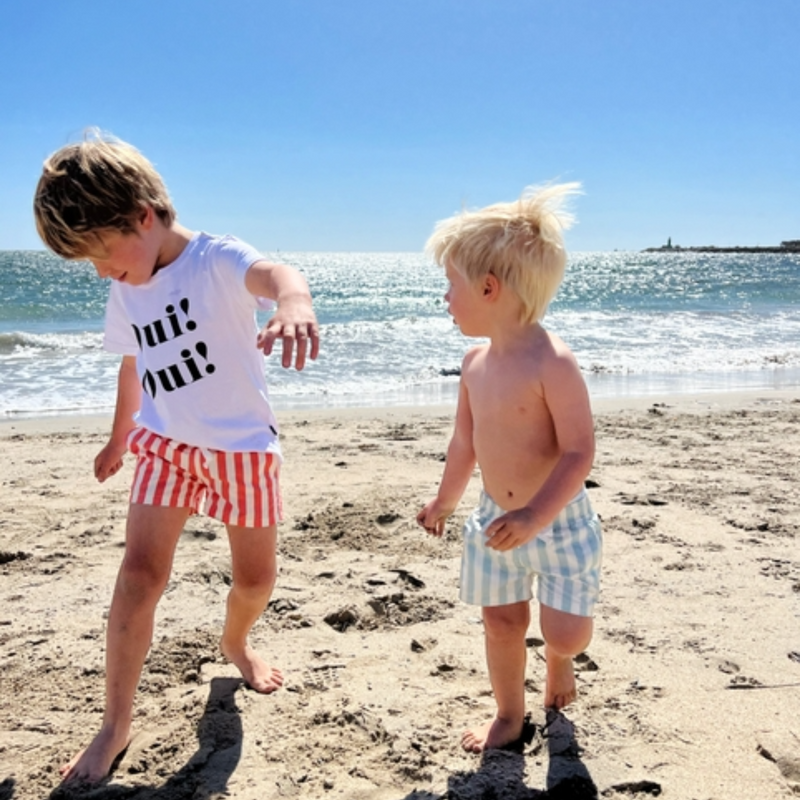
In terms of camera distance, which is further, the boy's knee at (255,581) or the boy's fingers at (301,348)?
the boy's knee at (255,581)

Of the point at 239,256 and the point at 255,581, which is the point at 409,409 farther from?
the point at 239,256

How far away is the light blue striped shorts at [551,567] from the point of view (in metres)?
2.09

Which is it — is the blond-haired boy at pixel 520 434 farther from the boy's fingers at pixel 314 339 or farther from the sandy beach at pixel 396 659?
the boy's fingers at pixel 314 339

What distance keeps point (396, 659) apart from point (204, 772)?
29.2 inches

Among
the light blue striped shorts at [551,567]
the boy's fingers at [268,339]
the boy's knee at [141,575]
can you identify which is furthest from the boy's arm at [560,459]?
the boy's knee at [141,575]

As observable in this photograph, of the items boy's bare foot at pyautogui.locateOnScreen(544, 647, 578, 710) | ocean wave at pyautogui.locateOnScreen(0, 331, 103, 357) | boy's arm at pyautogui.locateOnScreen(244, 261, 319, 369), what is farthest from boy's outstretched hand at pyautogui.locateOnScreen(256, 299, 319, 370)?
ocean wave at pyautogui.locateOnScreen(0, 331, 103, 357)

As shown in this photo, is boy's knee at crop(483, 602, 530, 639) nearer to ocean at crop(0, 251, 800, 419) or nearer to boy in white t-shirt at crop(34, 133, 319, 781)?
boy in white t-shirt at crop(34, 133, 319, 781)

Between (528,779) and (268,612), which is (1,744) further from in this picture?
(528,779)

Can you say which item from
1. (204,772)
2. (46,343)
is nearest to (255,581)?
(204,772)

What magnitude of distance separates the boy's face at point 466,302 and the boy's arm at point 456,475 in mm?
→ 192

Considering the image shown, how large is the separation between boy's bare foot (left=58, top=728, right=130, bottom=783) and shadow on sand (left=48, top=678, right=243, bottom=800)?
28 millimetres

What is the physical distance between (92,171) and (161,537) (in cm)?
95

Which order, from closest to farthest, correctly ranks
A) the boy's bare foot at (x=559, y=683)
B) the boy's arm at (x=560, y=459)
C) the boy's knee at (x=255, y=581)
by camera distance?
the boy's arm at (x=560, y=459) < the boy's bare foot at (x=559, y=683) < the boy's knee at (x=255, y=581)

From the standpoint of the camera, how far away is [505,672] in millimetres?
2193
